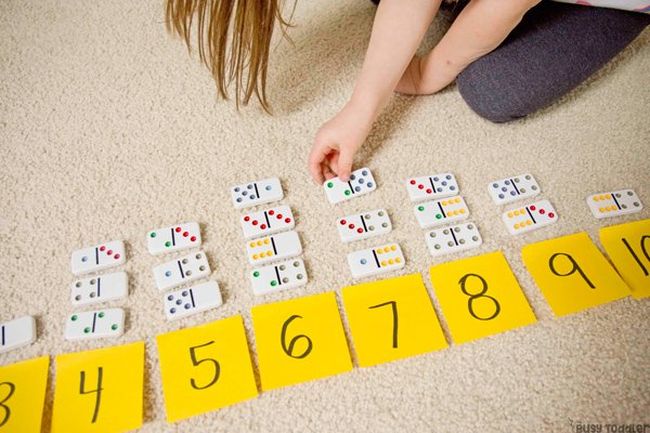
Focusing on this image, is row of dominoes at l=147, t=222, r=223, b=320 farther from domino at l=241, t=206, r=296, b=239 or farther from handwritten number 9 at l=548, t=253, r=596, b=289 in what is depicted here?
handwritten number 9 at l=548, t=253, r=596, b=289

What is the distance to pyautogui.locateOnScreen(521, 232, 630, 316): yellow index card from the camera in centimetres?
62

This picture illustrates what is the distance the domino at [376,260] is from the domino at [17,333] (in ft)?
1.34

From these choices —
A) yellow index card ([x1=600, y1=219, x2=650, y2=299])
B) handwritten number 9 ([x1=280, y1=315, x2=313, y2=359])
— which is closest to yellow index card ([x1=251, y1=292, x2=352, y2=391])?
handwritten number 9 ([x1=280, y1=315, x2=313, y2=359])

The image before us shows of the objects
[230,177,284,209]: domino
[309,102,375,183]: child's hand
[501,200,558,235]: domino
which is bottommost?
[501,200,558,235]: domino

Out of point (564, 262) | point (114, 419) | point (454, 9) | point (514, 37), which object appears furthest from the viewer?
point (454, 9)

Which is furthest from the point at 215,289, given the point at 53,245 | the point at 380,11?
the point at 380,11

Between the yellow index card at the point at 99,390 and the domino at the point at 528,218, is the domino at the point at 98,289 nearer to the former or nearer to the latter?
the yellow index card at the point at 99,390

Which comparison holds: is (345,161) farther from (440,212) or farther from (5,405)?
(5,405)

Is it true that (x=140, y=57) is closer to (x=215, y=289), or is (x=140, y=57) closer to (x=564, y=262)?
(x=215, y=289)

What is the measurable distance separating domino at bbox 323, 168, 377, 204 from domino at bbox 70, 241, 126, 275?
297 mm

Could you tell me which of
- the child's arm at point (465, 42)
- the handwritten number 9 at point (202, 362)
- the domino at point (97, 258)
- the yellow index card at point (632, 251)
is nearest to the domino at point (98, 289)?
the domino at point (97, 258)

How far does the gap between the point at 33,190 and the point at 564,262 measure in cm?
77

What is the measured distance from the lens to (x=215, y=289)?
609mm

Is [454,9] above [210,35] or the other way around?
above
